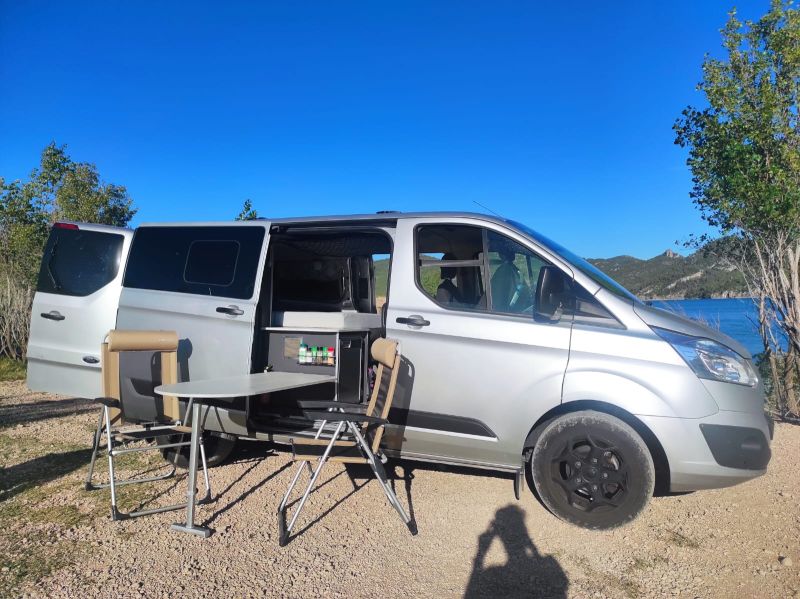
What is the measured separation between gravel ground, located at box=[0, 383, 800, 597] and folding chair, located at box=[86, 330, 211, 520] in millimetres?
396

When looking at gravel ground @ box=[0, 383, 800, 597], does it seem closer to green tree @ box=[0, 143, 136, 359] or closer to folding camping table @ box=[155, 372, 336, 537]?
folding camping table @ box=[155, 372, 336, 537]

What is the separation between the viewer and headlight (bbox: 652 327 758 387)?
3.21 m

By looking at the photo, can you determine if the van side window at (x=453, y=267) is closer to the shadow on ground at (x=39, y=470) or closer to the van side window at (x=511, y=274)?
the van side window at (x=511, y=274)

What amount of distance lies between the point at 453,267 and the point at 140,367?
2.67 m

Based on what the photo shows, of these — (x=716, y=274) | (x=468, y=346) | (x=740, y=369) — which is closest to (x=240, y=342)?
(x=468, y=346)

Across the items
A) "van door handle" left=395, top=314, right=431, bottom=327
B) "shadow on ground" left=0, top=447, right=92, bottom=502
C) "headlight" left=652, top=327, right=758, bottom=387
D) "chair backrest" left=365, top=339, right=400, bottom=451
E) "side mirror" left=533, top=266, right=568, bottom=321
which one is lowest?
"shadow on ground" left=0, top=447, right=92, bottom=502

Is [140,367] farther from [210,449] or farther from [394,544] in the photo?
[394,544]

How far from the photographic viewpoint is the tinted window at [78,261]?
4660 millimetres

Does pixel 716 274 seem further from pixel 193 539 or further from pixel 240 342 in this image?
pixel 193 539

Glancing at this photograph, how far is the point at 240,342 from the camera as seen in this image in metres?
4.21

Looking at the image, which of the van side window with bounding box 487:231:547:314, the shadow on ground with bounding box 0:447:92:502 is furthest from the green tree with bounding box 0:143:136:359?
the van side window with bounding box 487:231:547:314

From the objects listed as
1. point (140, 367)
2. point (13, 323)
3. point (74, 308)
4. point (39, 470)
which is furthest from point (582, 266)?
point (13, 323)

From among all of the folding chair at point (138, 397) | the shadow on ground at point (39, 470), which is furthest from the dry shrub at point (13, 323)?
the folding chair at point (138, 397)

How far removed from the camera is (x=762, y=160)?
6754 millimetres
